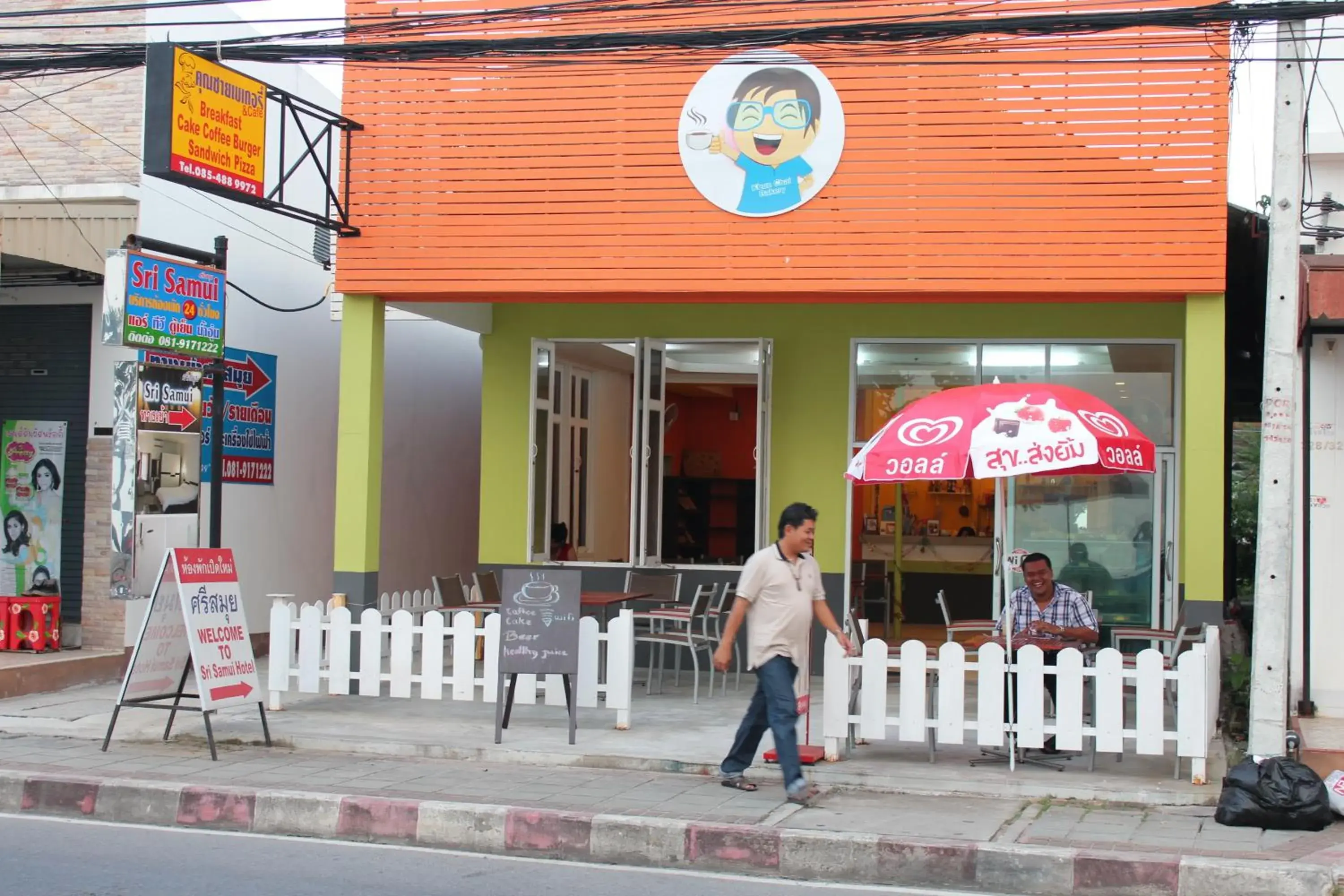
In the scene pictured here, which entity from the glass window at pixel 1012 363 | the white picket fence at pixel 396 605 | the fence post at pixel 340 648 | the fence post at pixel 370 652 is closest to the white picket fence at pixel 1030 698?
the fence post at pixel 370 652

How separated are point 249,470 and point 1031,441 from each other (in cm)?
937

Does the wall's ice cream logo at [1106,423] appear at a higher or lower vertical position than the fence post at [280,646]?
higher

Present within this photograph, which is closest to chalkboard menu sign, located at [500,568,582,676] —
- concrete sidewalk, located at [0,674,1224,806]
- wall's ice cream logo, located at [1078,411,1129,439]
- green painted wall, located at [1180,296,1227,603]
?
concrete sidewalk, located at [0,674,1224,806]

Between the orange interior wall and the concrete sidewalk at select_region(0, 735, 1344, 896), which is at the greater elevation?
the orange interior wall

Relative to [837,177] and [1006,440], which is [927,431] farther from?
[837,177]

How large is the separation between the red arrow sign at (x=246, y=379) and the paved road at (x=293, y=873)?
300 inches

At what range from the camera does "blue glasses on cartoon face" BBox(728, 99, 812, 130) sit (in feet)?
37.9

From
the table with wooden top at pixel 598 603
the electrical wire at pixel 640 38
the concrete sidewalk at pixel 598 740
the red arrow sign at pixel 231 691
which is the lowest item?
the concrete sidewalk at pixel 598 740

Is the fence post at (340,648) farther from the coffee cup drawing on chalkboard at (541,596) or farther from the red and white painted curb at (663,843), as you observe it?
the red and white painted curb at (663,843)

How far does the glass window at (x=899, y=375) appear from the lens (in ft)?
45.7

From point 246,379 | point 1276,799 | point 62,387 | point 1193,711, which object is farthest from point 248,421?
point 1276,799

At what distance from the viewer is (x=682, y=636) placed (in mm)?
12156

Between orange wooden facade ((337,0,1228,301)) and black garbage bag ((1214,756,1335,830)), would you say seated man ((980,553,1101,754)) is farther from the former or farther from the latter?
orange wooden facade ((337,0,1228,301))

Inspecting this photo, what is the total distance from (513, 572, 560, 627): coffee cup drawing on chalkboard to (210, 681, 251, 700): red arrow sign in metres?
1.98
